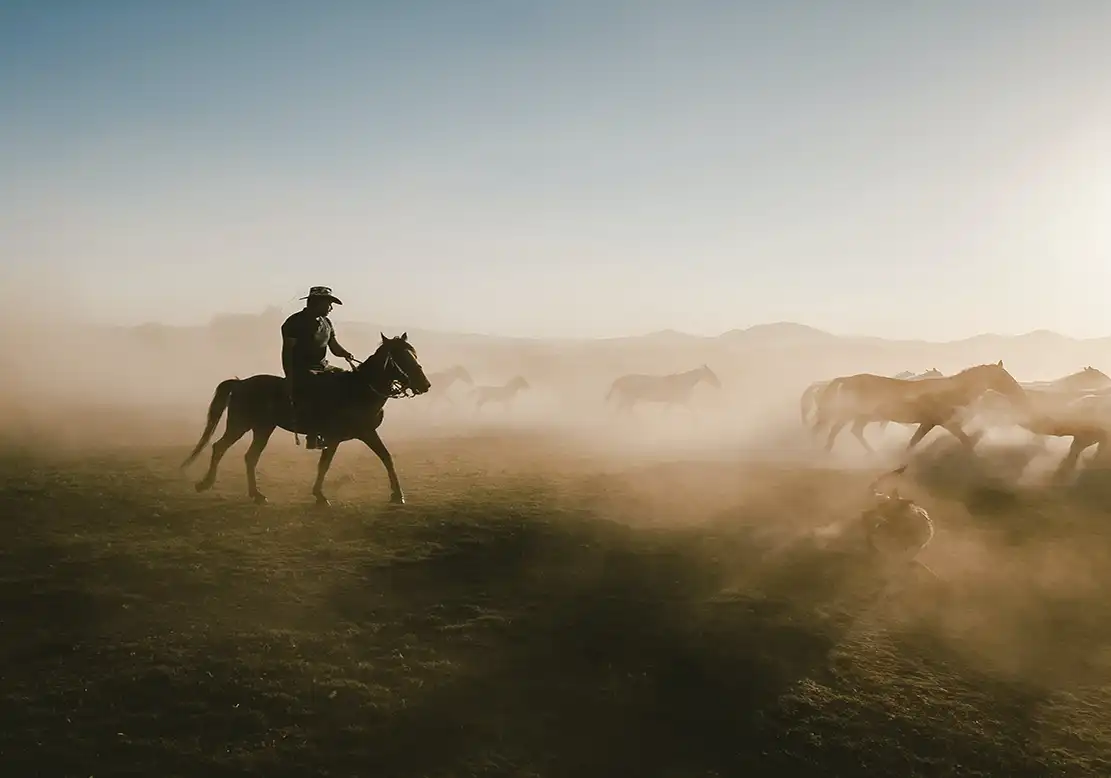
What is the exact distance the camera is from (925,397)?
19.7 m

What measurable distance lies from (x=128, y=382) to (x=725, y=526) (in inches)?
2642

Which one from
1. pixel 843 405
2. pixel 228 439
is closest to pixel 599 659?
pixel 228 439

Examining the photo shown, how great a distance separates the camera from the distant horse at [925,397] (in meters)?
19.2

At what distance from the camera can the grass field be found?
6695mm

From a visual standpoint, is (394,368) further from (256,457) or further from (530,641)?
(530,641)

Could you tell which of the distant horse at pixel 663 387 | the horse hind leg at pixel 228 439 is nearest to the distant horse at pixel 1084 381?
the distant horse at pixel 663 387

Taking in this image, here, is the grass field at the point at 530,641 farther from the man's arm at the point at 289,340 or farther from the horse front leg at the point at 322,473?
the man's arm at the point at 289,340

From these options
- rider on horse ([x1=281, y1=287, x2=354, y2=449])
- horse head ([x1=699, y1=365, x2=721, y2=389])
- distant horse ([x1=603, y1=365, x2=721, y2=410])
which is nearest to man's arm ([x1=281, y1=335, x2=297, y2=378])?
rider on horse ([x1=281, y1=287, x2=354, y2=449])

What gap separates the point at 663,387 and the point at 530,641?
96.0 ft

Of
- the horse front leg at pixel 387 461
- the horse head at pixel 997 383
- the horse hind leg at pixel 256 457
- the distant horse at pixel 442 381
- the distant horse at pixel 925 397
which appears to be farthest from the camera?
the distant horse at pixel 442 381

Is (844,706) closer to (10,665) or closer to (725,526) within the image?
(725,526)

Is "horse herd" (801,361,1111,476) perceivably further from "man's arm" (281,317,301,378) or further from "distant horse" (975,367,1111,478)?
"man's arm" (281,317,301,378)

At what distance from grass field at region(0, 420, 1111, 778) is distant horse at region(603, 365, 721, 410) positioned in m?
21.7

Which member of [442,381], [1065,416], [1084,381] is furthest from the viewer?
[442,381]
